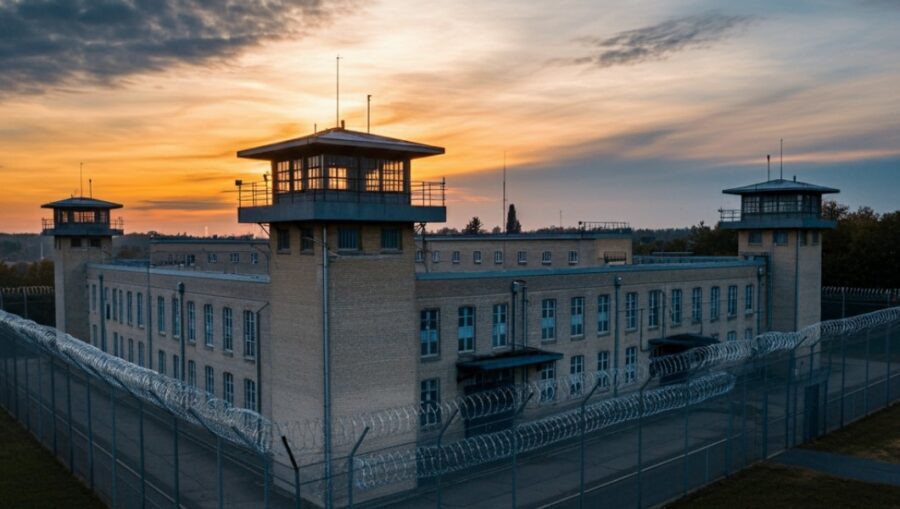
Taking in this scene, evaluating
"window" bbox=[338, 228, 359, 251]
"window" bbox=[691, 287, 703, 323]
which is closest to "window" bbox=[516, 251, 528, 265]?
"window" bbox=[691, 287, 703, 323]

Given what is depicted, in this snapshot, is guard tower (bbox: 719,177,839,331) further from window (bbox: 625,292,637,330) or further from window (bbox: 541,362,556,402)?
window (bbox: 541,362,556,402)

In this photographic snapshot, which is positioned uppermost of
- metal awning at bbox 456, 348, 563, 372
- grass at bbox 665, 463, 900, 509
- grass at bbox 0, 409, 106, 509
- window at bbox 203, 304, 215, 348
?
window at bbox 203, 304, 215, 348

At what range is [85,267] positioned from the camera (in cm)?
4731

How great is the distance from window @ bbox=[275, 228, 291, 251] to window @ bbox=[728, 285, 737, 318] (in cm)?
2650

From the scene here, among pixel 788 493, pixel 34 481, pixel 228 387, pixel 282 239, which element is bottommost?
pixel 788 493

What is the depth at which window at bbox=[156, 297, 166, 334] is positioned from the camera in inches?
1393

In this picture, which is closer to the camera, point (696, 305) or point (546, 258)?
point (696, 305)

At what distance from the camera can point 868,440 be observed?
29422 mm

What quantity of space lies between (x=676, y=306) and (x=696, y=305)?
1.87m

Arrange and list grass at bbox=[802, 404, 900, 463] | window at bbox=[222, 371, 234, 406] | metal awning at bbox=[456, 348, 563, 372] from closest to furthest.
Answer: metal awning at bbox=[456, 348, 563, 372], grass at bbox=[802, 404, 900, 463], window at bbox=[222, 371, 234, 406]

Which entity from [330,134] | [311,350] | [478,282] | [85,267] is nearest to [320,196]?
[330,134]

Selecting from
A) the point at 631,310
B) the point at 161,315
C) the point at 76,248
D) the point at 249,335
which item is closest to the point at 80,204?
the point at 76,248

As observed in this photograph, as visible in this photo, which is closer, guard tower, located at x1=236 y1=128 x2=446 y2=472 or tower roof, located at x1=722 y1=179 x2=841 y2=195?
guard tower, located at x1=236 y1=128 x2=446 y2=472

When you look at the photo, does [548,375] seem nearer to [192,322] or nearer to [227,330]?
[227,330]
